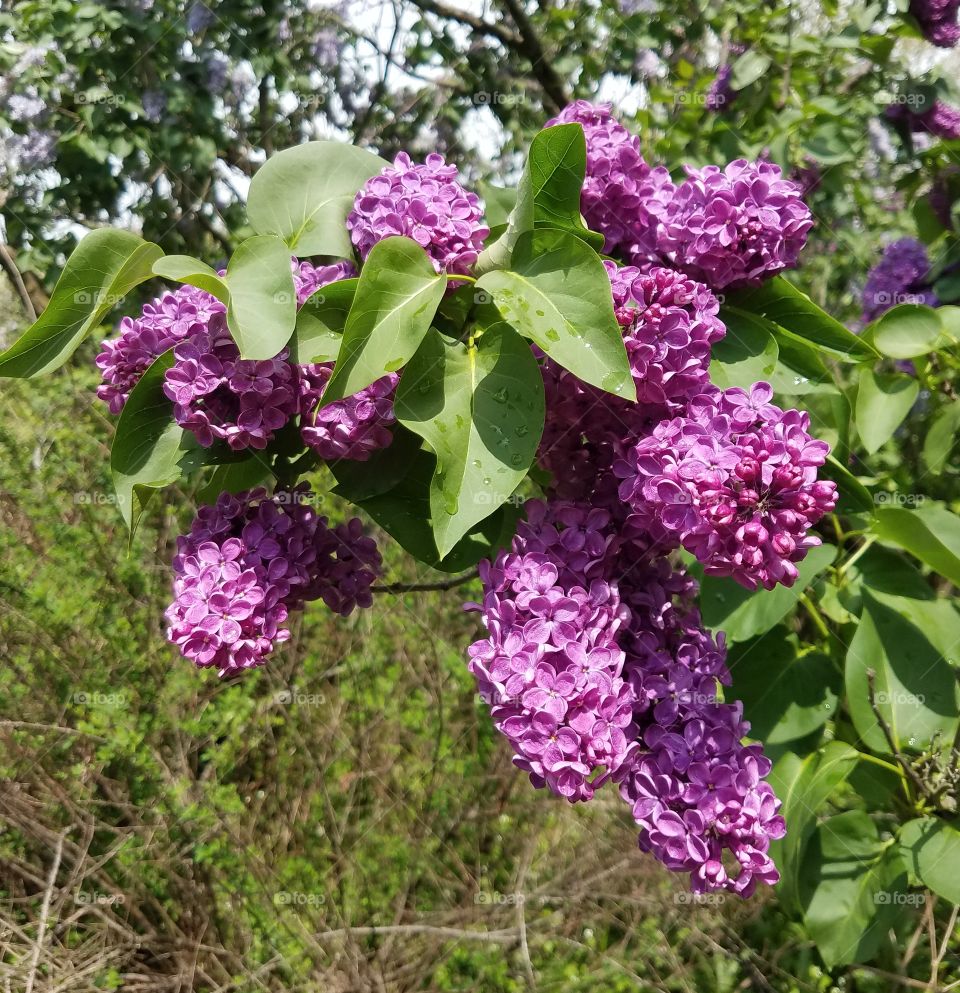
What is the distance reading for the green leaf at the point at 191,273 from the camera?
2.36ft

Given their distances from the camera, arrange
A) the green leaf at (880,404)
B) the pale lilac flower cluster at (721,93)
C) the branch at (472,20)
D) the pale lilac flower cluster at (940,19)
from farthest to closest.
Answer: the branch at (472,20) → the pale lilac flower cluster at (721,93) → the pale lilac flower cluster at (940,19) → the green leaf at (880,404)


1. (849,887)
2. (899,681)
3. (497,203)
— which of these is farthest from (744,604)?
(497,203)

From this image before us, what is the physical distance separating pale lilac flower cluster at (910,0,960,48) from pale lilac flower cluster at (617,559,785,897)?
1.84 m

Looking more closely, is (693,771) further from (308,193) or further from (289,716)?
(289,716)

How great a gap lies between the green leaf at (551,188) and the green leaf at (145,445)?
0.36 meters

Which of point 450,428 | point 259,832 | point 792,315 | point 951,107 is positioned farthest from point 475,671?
point 259,832

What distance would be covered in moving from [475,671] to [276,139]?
12.2 ft

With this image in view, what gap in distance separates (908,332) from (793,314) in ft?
1.92

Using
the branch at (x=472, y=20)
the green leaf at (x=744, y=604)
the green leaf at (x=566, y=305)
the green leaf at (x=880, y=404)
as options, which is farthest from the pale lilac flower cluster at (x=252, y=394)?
the branch at (x=472, y=20)

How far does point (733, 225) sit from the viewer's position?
0.89 metres

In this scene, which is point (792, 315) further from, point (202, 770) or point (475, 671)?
point (202, 770)

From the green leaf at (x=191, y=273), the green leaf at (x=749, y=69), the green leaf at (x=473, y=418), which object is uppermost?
the green leaf at (x=191, y=273)

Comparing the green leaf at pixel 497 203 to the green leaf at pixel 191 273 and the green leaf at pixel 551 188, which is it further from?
the green leaf at pixel 191 273

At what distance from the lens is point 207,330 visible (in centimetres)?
82
